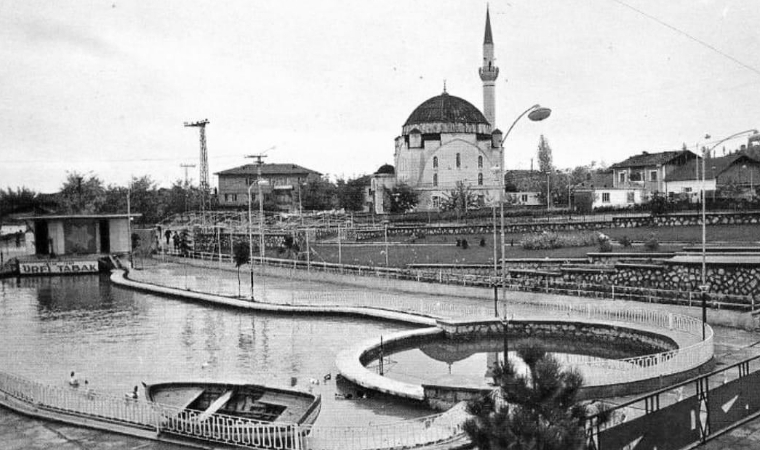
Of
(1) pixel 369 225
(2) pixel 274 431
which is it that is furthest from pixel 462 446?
(1) pixel 369 225

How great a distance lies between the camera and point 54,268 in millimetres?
53719

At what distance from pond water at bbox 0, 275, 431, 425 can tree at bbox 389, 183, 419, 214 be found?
181ft

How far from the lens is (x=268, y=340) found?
24.0 meters

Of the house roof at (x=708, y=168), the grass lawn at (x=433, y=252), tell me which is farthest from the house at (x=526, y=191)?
the grass lawn at (x=433, y=252)

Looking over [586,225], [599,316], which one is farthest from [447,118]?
[599,316]

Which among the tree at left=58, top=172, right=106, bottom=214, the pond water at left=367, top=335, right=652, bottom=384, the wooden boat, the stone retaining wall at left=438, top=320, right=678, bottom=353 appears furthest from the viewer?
the tree at left=58, top=172, right=106, bottom=214

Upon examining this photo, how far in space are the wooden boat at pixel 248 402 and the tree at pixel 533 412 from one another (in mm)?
6050

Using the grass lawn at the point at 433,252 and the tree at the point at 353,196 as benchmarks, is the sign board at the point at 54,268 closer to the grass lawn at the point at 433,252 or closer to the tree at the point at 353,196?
the grass lawn at the point at 433,252

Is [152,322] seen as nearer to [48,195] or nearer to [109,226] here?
[109,226]

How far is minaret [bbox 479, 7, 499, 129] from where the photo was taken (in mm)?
93625

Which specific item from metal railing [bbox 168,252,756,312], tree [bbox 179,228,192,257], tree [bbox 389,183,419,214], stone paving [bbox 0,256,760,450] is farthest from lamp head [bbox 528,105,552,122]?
tree [bbox 389,183,419,214]

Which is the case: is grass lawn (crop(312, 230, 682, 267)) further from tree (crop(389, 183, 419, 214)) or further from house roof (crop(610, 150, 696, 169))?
tree (crop(389, 183, 419, 214))

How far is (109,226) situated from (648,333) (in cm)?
5471

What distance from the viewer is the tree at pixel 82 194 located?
86825 millimetres
